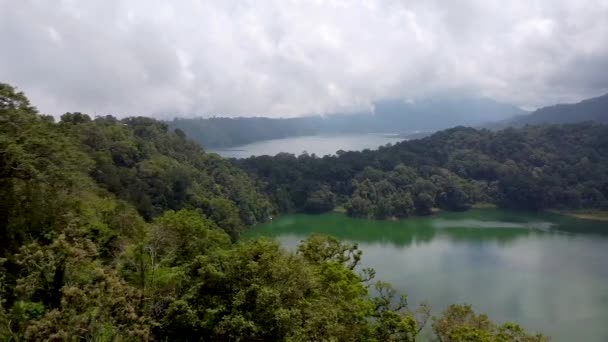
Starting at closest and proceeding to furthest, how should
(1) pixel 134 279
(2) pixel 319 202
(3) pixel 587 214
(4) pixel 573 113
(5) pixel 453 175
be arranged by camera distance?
1. (1) pixel 134 279
2. (3) pixel 587 214
3. (2) pixel 319 202
4. (5) pixel 453 175
5. (4) pixel 573 113

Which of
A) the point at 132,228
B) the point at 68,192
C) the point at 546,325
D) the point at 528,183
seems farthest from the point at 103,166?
the point at 528,183

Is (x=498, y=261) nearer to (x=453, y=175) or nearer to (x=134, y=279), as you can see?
(x=134, y=279)

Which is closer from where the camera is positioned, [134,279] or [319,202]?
[134,279]

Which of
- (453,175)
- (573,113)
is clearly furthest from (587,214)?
(573,113)

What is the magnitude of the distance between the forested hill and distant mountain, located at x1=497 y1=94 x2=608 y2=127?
54.8m

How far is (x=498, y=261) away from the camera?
1182 inches

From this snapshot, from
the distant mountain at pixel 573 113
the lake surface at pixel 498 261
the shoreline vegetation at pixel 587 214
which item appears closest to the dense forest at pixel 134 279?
the lake surface at pixel 498 261

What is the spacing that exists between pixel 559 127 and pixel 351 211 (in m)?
41.1

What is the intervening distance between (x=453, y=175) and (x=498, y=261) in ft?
101

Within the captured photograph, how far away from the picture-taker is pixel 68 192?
9648mm

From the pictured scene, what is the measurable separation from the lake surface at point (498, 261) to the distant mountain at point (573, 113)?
83622 millimetres

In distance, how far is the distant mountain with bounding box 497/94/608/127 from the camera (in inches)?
4636

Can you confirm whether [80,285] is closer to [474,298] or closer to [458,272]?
[474,298]

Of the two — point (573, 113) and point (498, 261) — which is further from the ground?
point (573, 113)
